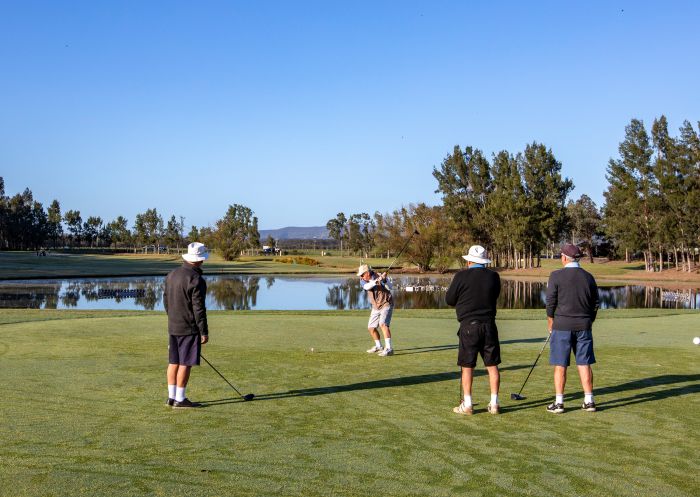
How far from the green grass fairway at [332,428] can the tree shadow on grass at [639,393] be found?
0.10 feet

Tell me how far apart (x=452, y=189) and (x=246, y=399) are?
8349 cm

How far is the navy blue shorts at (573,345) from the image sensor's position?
8.95 metres

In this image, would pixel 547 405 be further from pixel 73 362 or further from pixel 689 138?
pixel 689 138

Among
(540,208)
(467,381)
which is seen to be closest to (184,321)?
(467,381)

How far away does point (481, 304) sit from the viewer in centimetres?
875

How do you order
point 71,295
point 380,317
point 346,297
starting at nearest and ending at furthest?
point 380,317, point 71,295, point 346,297

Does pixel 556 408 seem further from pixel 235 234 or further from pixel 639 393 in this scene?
pixel 235 234

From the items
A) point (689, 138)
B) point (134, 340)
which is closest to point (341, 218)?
point (689, 138)

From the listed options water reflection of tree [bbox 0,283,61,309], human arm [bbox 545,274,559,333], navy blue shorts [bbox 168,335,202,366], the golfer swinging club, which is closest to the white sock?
navy blue shorts [bbox 168,335,202,366]

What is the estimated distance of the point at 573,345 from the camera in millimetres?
9039

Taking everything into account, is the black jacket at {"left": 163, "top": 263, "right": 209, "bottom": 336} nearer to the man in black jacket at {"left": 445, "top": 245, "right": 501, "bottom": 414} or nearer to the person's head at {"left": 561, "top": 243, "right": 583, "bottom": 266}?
the man in black jacket at {"left": 445, "top": 245, "right": 501, "bottom": 414}

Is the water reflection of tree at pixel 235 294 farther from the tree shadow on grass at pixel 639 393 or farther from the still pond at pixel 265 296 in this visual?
the tree shadow on grass at pixel 639 393

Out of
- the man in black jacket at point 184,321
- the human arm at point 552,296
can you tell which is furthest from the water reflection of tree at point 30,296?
the human arm at point 552,296

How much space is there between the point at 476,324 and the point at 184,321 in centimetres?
382
